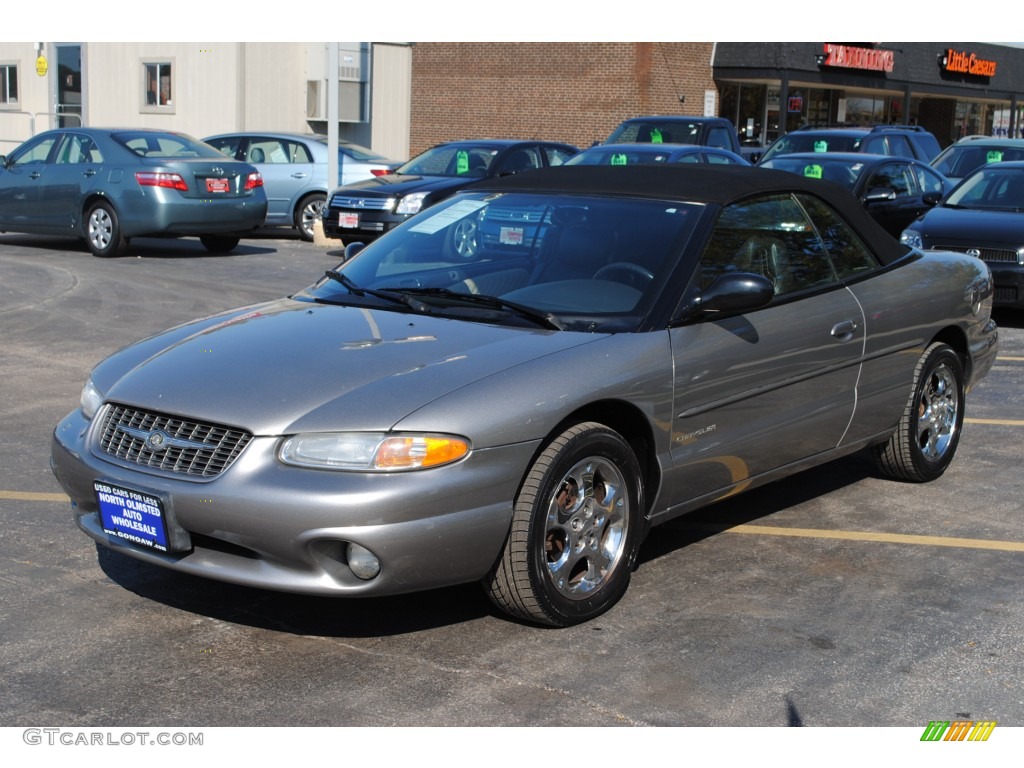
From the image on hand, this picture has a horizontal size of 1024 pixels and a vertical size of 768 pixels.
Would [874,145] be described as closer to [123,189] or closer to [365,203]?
[365,203]

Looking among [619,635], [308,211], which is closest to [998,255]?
[619,635]

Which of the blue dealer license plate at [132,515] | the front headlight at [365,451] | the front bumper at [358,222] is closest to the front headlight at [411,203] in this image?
the front bumper at [358,222]

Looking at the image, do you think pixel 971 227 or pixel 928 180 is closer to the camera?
pixel 971 227

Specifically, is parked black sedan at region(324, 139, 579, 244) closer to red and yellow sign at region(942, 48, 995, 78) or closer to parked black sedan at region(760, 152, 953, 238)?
parked black sedan at region(760, 152, 953, 238)

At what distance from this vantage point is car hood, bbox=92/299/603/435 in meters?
4.21

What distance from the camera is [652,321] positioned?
4.94 metres

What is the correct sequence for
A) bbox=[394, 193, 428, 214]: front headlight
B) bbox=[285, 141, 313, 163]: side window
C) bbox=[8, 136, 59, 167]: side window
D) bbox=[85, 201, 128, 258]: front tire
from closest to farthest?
1. bbox=[85, 201, 128, 258]: front tire
2. bbox=[394, 193, 428, 214]: front headlight
3. bbox=[8, 136, 59, 167]: side window
4. bbox=[285, 141, 313, 163]: side window

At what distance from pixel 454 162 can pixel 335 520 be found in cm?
1363

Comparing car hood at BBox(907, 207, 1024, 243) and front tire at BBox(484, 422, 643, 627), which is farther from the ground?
car hood at BBox(907, 207, 1024, 243)

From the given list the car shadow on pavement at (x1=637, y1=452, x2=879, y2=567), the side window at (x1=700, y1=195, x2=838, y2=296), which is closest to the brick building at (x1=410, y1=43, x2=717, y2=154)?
the car shadow on pavement at (x1=637, y1=452, x2=879, y2=567)

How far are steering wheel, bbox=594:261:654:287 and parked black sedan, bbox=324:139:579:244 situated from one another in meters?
9.77

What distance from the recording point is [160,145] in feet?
52.5

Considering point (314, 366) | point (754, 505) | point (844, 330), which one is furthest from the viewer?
point (754, 505)

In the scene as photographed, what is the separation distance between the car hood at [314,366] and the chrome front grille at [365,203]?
1072 centimetres
